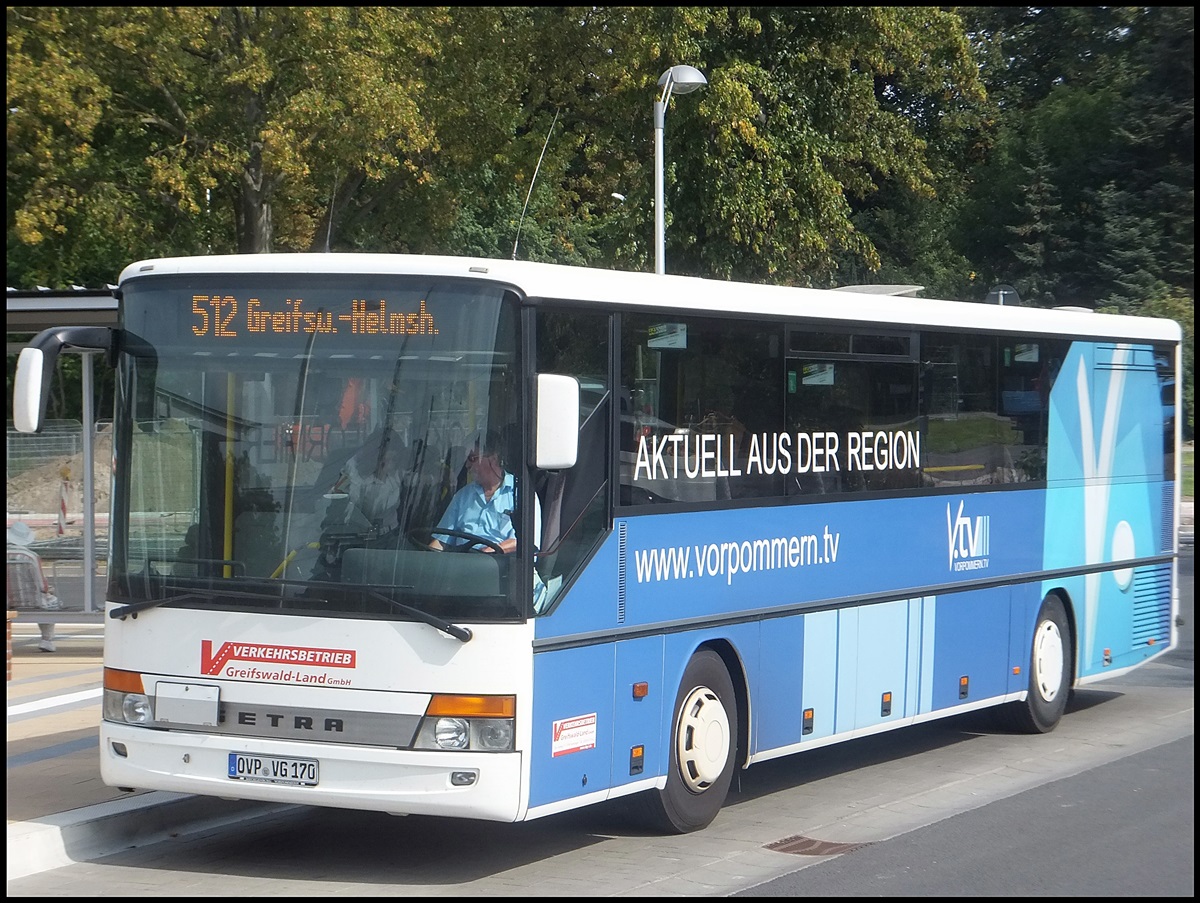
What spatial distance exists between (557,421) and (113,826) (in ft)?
10.3

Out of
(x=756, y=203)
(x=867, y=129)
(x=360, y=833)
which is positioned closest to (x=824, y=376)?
(x=360, y=833)

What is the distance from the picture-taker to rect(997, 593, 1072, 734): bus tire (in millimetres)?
11945

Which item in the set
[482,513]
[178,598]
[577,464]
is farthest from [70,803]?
[577,464]

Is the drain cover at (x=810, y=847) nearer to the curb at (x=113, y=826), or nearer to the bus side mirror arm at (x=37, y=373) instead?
the curb at (x=113, y=826)

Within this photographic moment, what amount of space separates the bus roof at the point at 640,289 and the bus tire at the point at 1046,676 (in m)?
2.17

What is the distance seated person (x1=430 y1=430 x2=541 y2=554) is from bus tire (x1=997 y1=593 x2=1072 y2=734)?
5.85m

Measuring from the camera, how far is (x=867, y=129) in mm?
27016

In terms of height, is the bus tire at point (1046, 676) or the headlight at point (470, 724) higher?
the headlight at point (470, 724)

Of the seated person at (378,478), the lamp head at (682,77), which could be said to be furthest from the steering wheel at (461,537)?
the lamp head at (682,77)

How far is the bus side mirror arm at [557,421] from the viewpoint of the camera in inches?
281

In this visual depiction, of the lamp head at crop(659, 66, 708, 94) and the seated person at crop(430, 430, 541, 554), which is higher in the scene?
the lamp head at crop(659, 66, 708, 94)

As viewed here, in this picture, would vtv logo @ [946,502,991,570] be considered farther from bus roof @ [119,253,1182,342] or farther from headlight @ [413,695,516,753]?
headlight @ [413,695,516,753]

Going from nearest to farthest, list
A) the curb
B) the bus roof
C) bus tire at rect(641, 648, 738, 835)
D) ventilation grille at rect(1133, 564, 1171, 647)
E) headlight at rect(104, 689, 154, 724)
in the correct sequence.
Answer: the bus roof → the curb → headlight at rect(104, 689, 154, 724) → bus tire at rect(641, 648, 738, 835) → ventilation grille at rect(1133, 564, 1171, 647)

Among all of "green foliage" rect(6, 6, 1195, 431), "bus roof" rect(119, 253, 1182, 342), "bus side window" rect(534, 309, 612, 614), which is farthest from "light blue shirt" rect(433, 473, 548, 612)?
"green foliage" rect(6, 6, 1195, 431)
